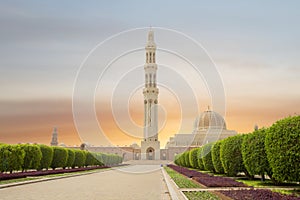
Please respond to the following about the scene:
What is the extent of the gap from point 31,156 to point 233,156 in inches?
542

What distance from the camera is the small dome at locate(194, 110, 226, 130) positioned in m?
83.8

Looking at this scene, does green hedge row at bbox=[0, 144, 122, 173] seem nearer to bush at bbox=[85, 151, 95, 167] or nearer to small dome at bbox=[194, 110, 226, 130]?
bush at bbox=[85, 151, 95, 167]

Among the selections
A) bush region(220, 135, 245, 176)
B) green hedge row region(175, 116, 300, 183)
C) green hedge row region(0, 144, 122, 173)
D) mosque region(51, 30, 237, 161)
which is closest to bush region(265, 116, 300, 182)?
green hedge row region(175, 116, 300, 183)

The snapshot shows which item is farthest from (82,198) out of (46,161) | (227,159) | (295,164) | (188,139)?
(188,139)

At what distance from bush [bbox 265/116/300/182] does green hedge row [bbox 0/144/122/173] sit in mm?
15551

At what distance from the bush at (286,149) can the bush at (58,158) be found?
867 inches


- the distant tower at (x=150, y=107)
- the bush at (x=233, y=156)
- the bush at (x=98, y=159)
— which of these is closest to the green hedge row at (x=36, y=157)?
the bush at (x=98, y=159)

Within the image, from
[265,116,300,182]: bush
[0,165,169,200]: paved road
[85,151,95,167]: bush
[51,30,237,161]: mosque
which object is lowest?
[0,165,169,200]: paved road

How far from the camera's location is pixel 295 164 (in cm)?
1205

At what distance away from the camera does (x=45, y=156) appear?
28812mm

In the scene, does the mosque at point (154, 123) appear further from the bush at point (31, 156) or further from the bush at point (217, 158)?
the bush at point (217, 158)

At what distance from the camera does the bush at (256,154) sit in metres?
16.7

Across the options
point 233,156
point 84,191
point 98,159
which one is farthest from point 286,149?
point 98,159

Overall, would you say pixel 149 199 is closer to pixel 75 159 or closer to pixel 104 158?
pixel 75 159
